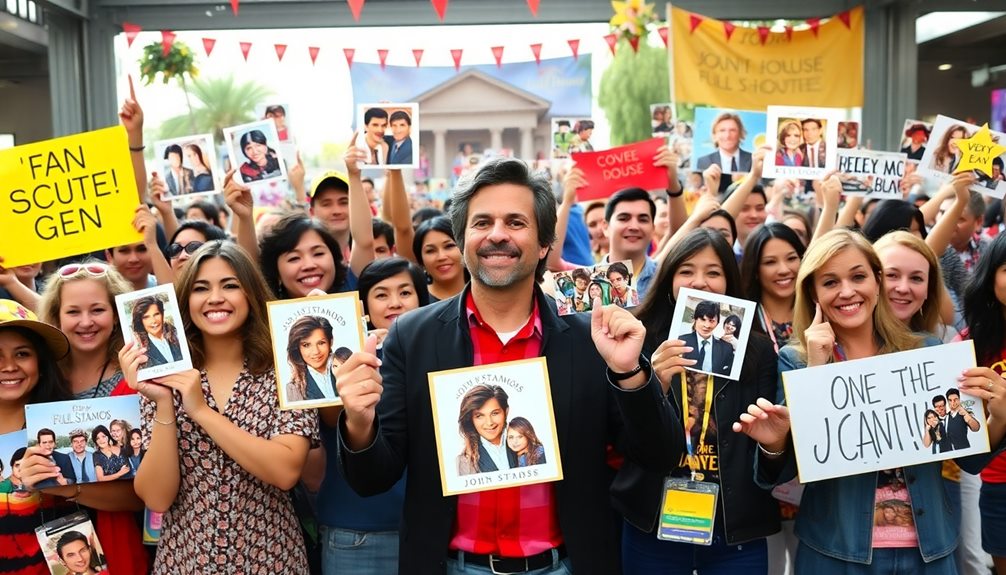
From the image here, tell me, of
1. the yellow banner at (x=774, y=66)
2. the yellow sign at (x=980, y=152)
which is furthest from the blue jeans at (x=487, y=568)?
the yellow banner at (x=774, y=66)

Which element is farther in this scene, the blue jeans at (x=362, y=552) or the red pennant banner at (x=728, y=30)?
the red pennant banner at (x=728, y=30)

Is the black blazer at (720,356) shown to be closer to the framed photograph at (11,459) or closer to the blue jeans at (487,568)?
the blue jeans at (487,568)

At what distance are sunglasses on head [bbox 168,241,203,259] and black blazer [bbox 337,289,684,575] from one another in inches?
85.2

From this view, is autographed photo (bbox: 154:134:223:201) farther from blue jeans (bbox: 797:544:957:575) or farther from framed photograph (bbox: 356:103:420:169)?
blue jeans (bbox: 797:544:957:575)

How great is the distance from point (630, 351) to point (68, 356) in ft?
7.28

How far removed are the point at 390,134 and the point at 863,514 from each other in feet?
10.8

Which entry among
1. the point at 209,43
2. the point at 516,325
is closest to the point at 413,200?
the point at 209,43

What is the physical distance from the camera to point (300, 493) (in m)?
3.41

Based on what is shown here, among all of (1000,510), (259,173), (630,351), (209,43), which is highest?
(209,43)

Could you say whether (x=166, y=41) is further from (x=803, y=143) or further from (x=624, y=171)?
(x=803, y=143)

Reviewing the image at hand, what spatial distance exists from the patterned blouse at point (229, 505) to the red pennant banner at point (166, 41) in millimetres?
6240

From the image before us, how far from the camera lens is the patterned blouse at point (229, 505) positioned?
9.25 feet

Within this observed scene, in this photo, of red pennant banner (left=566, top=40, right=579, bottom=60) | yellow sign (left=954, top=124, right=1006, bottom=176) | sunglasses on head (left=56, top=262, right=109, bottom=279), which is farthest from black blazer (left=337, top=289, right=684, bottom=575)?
red pennant banner (left=566, top=40, right=579, bottom=60)

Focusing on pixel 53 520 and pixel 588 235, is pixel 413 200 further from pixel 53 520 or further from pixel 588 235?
Answer: pixel 53 520
